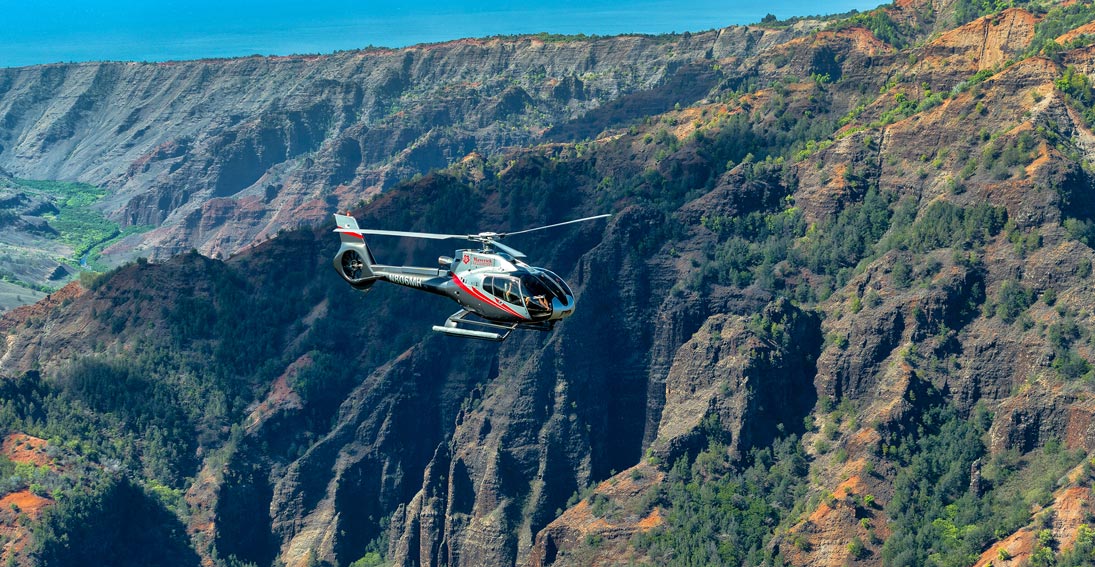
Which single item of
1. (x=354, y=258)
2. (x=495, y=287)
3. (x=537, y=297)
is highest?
(x=354, y=258)

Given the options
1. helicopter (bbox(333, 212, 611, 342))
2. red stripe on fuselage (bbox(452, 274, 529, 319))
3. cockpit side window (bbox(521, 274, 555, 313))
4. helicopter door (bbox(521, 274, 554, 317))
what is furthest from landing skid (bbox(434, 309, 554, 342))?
cockpit side window (bbox(521, 274, 555, 313))

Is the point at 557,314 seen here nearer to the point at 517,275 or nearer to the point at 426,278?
the point at 517,275

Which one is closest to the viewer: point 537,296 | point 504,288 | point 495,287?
point 537,296

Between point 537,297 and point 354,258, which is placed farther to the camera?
point 354,258

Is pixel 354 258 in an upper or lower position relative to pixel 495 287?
upper

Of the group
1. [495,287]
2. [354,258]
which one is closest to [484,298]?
[495,287]

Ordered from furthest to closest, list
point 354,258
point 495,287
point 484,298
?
point 354,258, point 484,298, point 495,287

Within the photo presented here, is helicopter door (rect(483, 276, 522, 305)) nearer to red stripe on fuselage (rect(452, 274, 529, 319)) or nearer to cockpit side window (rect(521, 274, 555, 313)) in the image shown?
red stripe on fuselage (rect(452, 274, 529, 319))

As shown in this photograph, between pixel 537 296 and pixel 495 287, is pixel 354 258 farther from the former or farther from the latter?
pixel 537 296

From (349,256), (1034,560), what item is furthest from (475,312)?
(1034,560)
